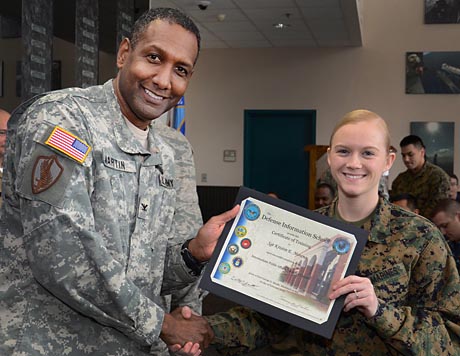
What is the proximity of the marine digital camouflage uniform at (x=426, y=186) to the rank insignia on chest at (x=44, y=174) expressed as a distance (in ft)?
16.7

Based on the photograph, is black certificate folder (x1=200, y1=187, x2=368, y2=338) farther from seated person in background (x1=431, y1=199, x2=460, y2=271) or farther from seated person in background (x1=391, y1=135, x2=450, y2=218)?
seated person in background (x1=391, y1=135, x2=450, y2=218)

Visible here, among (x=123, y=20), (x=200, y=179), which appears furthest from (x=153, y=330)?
(x=200, y=179)

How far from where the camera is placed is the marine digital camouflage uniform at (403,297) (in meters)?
Result: 1.60

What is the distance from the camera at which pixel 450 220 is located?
4.14 meters

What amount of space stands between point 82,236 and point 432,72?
8928 mm

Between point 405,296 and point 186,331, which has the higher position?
point 405,296

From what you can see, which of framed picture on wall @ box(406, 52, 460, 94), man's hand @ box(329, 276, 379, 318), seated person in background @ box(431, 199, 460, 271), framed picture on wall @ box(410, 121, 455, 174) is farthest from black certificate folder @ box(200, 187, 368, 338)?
framed picture on wall @ box(406, 52, 460, 94)

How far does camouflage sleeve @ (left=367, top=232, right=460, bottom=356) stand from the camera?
1.59 m

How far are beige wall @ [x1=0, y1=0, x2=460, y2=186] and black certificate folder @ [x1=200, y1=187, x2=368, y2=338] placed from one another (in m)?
8.26

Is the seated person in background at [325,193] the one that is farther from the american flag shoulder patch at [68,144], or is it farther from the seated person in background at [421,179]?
the american flag shoulder patch at [68,144]

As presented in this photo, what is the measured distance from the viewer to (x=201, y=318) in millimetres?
1819

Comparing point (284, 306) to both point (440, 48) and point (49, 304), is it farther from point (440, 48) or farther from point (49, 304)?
point (440, 48)

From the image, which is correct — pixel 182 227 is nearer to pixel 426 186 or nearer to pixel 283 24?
pixel 426 186

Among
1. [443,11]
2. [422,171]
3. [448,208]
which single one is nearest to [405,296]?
[448,208]
